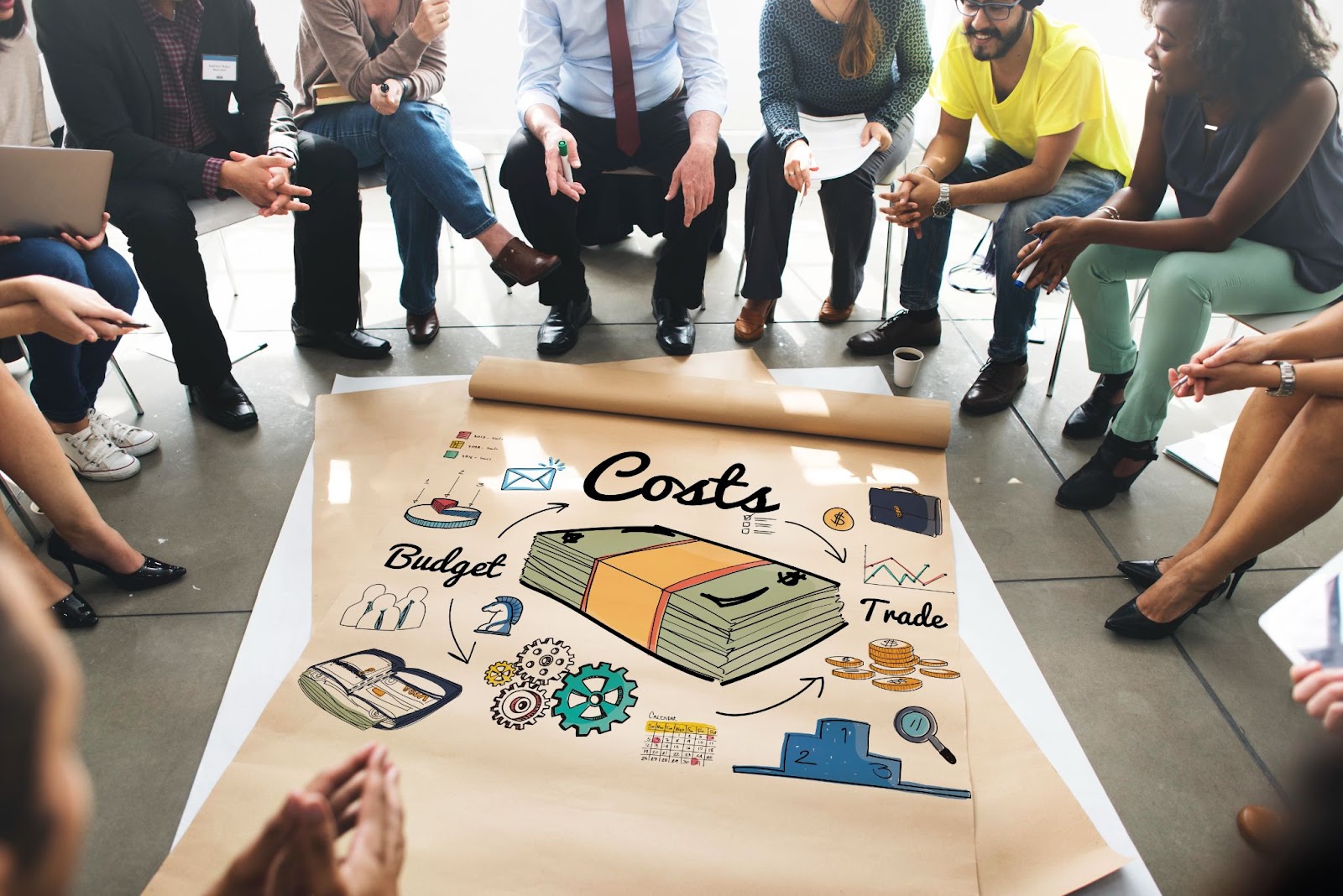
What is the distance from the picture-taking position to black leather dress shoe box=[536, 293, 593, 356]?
2.80 m

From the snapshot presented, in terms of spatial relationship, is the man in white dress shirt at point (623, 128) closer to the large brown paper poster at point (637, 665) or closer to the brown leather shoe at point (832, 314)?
the brown leather shoe at point (832, 314)

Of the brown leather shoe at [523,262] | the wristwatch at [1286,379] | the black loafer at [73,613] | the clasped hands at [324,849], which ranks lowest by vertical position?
the black loafer at [73,613]

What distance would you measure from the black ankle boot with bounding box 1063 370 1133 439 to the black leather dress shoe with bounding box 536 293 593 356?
58.4 inches

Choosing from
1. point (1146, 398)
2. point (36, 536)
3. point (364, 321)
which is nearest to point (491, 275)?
point (364, 321)

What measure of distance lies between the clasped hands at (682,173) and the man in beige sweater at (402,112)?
0.74ft

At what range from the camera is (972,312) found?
3111mm

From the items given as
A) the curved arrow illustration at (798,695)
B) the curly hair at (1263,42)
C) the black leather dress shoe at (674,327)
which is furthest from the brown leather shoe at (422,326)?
the curly hair at (1263,42)

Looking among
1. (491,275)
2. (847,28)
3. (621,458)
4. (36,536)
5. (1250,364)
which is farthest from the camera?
(491,275)

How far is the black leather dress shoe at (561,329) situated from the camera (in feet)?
9.20

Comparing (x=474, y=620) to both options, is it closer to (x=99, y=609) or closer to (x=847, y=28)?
(x=99, y=609)

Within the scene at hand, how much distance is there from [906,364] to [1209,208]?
2.68 ft

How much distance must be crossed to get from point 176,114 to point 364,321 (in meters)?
0.80

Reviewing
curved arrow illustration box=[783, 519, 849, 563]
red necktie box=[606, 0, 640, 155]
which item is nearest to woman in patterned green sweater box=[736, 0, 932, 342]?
red necktie box=[606, 0, 640, 155]

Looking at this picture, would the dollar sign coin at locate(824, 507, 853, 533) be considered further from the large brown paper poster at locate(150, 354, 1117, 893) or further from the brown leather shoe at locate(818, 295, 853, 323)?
the brown leather shoe at locate(818, 295, 853, 323)
